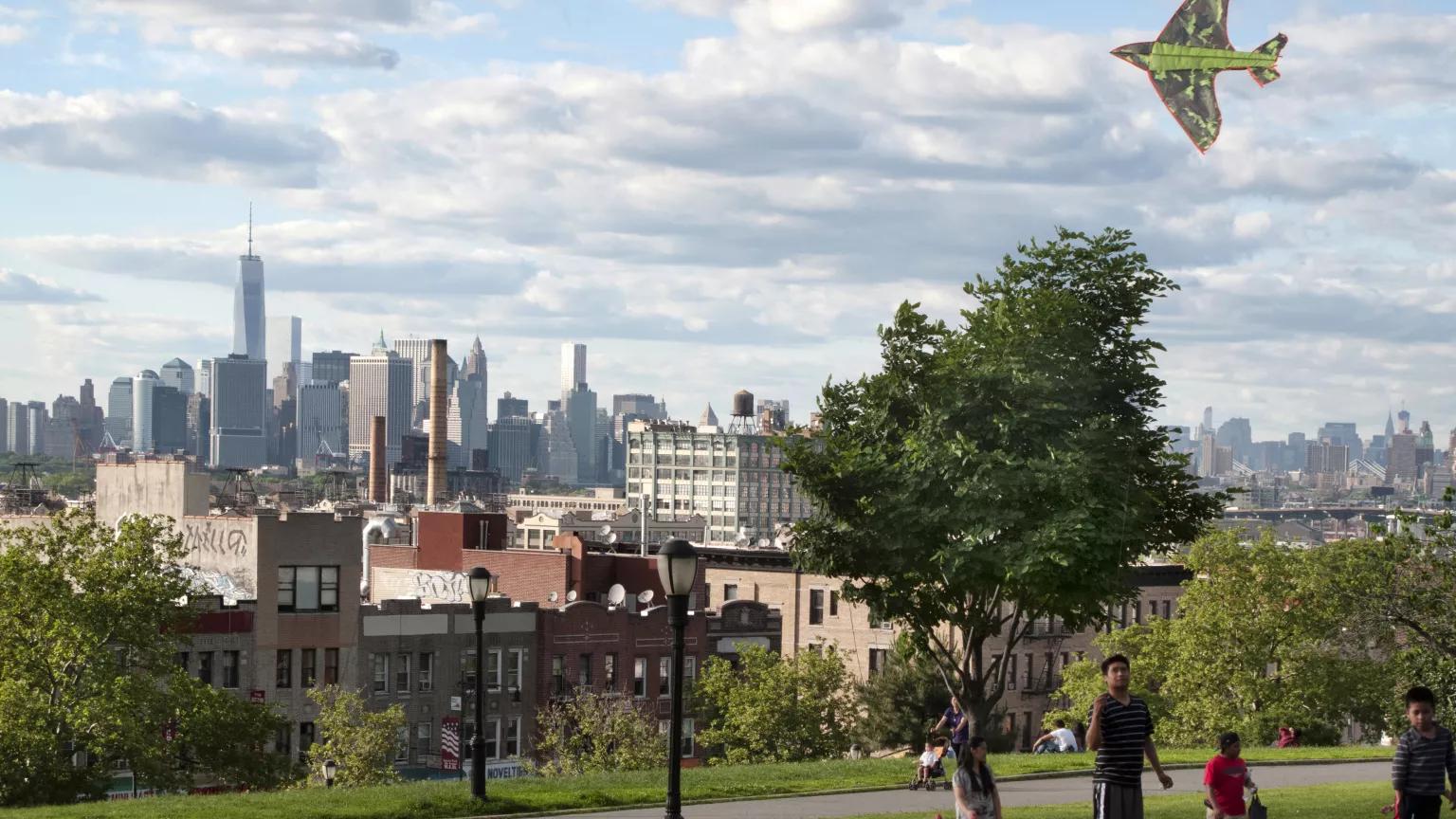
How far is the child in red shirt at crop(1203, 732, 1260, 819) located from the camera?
22469 millimetres

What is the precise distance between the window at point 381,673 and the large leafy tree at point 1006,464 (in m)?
36.9

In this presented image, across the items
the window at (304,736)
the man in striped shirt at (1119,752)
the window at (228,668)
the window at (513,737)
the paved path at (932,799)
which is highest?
the man in striped shirt at (1119,752)

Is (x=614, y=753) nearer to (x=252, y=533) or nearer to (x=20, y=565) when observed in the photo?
(x=252, y=533)

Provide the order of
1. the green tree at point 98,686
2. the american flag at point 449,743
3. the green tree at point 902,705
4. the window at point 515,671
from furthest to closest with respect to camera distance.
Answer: the window at point 515,671 < the american flag at point 449,743 < the green tree at point 902,705 < the green tree at point 98,686

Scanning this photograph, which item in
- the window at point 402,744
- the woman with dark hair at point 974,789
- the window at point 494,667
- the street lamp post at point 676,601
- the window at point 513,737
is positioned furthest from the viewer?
the window at point 513,737

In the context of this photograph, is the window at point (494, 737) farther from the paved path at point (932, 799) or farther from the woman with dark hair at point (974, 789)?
the woman with dark hair at point (974, 789)

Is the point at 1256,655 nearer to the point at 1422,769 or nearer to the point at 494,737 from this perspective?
the point at 494,737

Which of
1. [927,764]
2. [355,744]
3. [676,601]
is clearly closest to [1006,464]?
[927,764]

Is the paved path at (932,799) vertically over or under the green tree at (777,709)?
over

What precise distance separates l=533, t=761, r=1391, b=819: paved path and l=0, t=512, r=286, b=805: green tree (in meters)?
20.2

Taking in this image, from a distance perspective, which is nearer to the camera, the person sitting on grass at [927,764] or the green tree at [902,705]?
the person sitting on grass at [927,764]

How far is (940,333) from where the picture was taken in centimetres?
4216

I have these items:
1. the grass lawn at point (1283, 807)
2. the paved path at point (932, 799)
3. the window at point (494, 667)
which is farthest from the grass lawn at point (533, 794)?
the window at point (494, 667)

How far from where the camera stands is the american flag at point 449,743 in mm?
73812
